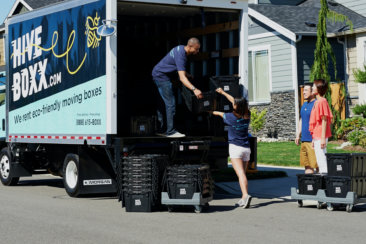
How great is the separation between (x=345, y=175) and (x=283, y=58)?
52.6ft

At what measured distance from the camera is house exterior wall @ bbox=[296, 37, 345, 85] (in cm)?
2703

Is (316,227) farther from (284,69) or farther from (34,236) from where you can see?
(284,69)

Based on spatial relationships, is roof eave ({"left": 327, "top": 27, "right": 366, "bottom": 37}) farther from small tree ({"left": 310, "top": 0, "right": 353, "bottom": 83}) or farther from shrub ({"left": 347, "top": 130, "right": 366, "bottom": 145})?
shrub ({"left": 347, "top": 130, "right": 366, "bottom": 145})

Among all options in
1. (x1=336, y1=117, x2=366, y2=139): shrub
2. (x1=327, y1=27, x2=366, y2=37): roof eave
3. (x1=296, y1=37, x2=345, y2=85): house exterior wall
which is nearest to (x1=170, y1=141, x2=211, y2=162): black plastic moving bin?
(x1=336, y1=117, x2=366, y2=139): shrub

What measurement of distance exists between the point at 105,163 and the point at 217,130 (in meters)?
2.24

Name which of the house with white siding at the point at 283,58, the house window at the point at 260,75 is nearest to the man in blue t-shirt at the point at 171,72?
the house with white siding at the point at 283,58

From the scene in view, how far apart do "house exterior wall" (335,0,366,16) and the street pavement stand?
17.2 m

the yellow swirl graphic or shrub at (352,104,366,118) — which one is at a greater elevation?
the yellow swirl graphic

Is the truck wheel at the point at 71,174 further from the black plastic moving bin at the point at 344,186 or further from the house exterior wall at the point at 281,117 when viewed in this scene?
the house exterior wall at the point at 281,117

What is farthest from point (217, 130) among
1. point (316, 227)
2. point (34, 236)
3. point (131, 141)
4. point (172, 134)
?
point (34, 236)

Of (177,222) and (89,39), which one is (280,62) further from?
(177,222)

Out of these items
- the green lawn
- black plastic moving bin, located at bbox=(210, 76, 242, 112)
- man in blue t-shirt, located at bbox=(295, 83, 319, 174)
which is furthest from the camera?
the green lawn

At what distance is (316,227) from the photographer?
984 centimetres

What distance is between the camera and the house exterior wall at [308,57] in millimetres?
27031
